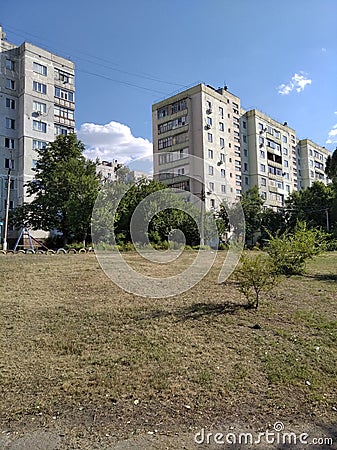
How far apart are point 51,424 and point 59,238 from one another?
29702mm

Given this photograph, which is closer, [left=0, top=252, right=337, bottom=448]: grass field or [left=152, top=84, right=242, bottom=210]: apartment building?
[left=0, top=252, right=337, bottom=448]: grass field

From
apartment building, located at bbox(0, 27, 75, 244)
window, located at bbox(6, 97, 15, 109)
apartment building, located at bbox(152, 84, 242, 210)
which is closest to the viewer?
apartment building, located at bbox(0, 27, 75, 244)

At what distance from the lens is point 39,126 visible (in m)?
39.2

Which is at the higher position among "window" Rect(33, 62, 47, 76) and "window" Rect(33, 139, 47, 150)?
"window" Rect(33, 62, 47, 76)

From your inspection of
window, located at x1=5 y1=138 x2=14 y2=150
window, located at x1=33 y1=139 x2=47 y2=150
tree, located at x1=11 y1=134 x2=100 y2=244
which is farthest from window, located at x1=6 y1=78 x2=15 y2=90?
tree, located at x1=11 y1=134 x2=100 y2=244

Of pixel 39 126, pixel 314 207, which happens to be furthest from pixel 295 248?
pixel 314 207

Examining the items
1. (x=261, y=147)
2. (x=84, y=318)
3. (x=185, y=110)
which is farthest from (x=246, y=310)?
(x=261, y=147)

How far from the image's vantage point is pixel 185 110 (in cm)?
4794

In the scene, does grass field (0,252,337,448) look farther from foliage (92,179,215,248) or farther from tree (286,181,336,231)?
tree (286,181,336,231)

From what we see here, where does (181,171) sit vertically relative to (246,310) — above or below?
above

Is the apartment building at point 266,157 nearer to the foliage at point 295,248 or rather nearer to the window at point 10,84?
the window at point 10,84

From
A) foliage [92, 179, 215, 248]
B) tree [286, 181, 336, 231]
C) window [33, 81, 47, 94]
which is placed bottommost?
foliage [92, 179, 215, 248]

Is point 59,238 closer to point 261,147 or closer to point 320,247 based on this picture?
point 320,247

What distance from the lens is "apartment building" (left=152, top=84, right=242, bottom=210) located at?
46.1 meters
